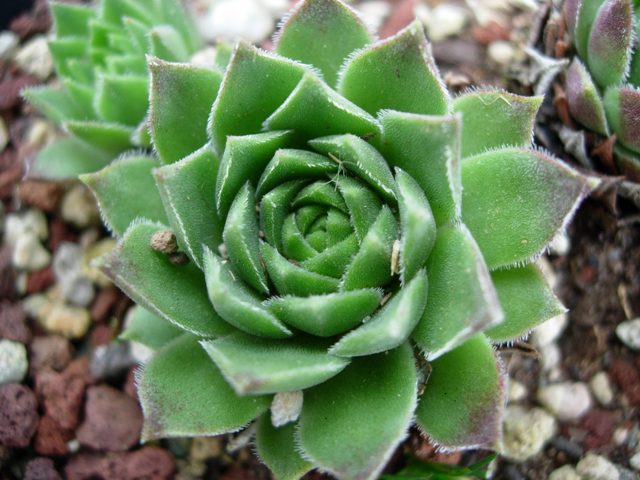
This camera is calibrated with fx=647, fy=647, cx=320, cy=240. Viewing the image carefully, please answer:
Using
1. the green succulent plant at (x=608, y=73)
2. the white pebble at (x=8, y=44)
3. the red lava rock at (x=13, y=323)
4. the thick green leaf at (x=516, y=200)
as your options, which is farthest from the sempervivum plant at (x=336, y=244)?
the white pebble at (x=8, y=44)

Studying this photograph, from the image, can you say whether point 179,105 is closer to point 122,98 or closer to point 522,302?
point 122,98

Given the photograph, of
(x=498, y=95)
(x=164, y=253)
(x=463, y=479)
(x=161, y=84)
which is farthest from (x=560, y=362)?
(x=161, y=84)

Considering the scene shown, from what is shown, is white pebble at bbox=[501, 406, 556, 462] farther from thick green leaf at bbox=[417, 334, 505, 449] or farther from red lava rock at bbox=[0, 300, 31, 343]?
red lava rock at bbox=[0, 300, 31, 343]

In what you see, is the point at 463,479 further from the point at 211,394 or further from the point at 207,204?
the point at 207,204

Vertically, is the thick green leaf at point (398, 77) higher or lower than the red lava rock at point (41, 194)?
higher

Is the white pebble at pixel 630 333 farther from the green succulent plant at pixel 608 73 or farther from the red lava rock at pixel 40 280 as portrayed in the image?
the red lava rock at pixel 40 280

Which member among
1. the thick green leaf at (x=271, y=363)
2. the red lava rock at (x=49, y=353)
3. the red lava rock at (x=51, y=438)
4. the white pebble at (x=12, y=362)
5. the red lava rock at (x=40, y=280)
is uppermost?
the thick green leaf at (x=271, y=363)

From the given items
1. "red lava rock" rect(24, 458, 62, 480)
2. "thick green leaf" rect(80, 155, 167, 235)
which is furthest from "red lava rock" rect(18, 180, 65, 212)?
"red lava rock" rect(24, 458, 62, 480)
